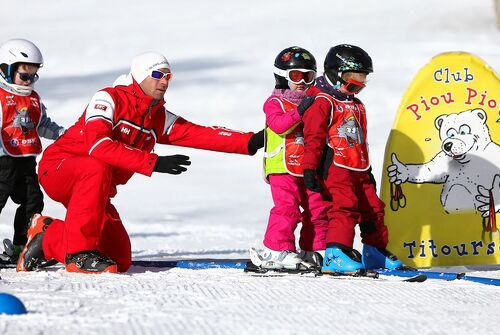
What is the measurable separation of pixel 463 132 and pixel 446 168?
0.24 meters

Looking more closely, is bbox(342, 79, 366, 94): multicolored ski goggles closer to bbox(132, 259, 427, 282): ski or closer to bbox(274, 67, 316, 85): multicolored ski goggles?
bbox(274, 67, 316, 85): multicolored ski goggles

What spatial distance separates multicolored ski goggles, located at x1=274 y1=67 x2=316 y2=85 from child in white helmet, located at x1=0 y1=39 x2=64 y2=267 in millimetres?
1470

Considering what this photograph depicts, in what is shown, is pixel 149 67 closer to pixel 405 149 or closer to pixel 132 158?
pixel 132 158

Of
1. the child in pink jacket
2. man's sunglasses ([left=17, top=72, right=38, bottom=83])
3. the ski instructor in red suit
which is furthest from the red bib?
the child in pink jacket

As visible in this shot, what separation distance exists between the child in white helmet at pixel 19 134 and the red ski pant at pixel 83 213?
52 cm

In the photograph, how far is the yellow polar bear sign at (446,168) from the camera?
6.24 metres

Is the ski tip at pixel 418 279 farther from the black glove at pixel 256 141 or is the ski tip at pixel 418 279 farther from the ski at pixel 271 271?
the black glove at pixel 256 141

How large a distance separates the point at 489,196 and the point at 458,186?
0.62 ft

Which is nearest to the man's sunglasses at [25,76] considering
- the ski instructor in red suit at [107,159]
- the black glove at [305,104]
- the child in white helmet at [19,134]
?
the child in white helmet at [19,134]

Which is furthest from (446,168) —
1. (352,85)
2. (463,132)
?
(352,85)

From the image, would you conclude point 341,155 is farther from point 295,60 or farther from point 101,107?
point 101,107

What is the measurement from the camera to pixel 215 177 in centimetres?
1202

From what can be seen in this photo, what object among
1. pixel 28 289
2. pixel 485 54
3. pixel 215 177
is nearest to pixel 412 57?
pixel 485 54

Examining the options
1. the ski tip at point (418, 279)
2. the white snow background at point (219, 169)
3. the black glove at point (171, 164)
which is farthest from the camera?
the black glove at point (171, 164)
